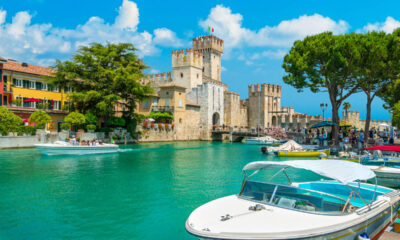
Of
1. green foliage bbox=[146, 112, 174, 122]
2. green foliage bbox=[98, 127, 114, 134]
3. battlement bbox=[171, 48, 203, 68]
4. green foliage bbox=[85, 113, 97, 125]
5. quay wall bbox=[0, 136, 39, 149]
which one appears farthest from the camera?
battlement bbox=[171, 48, 203, 68]

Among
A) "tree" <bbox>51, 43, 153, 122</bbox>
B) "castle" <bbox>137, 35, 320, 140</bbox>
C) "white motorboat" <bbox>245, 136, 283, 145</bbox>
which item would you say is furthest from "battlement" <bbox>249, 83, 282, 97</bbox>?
"tree" <bbox>51, 43, 153, 122</bbox>

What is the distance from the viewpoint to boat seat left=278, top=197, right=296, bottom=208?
7625 mm

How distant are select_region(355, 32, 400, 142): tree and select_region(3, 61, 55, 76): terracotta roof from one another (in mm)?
36237

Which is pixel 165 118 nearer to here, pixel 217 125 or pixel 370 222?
pixel 217 125

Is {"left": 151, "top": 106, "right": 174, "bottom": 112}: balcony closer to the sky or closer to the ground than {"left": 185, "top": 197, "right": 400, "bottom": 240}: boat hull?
closer to the sky

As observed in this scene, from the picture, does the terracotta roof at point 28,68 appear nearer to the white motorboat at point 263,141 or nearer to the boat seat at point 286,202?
the white motorboat at point 263,141

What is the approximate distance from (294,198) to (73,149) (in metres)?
26.4

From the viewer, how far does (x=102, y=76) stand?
41.2 m

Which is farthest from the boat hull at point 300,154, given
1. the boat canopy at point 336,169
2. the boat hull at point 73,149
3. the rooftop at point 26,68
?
the rooftop at point 26,68

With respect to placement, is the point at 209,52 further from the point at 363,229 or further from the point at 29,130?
the point at 363,229

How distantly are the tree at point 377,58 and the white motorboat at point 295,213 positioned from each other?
70.3ft

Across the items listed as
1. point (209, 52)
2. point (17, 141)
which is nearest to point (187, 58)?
point (209, 52)

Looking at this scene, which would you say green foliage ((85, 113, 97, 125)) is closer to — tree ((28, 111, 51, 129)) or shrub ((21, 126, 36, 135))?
tree ((28, 111, 51, 129))

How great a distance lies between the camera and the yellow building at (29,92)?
3638 centimetres
